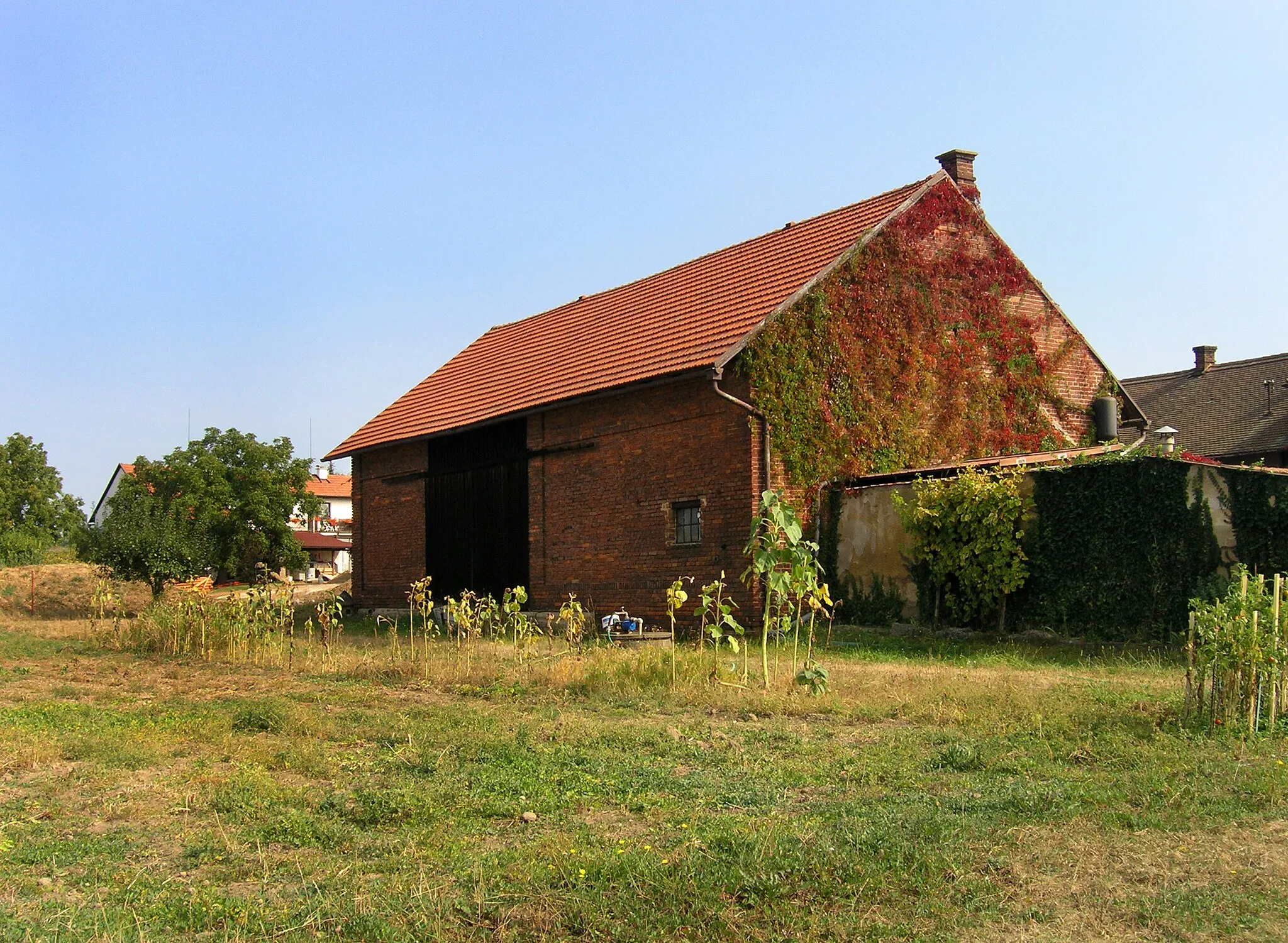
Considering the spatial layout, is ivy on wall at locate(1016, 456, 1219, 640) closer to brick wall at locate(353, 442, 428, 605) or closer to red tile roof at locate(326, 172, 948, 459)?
red tile roof at locate(326, 172, 948, 459)

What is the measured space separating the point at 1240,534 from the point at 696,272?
11903mm

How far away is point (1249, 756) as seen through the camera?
7.93 meters

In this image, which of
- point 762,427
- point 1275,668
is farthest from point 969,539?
point 1275,668

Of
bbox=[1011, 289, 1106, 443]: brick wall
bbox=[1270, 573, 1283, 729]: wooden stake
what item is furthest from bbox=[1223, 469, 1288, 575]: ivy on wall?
bbox=[1011, 289, 1106, 443]: brick wall

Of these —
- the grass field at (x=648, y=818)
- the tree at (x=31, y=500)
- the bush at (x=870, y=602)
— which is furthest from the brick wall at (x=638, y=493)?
the tree at (x=31, y=500)

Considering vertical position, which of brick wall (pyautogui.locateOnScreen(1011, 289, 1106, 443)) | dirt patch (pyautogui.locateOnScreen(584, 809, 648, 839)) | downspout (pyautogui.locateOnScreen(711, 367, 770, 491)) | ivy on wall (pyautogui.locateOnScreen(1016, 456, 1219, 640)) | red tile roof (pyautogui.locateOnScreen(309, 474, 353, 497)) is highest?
red tile roof (pyautogui.locateOnScreen(309, 474, 353, 497))

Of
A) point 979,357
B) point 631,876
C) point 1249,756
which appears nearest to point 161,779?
point 631,876

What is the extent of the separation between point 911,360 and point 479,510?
9165 mm

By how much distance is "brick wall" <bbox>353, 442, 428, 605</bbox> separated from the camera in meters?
25.2

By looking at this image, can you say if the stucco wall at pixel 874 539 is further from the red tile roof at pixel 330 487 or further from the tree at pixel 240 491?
the red tile roof at pixel 330 487

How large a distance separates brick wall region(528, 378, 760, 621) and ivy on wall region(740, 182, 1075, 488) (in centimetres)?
107

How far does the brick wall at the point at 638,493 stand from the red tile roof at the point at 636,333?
2.27 ft

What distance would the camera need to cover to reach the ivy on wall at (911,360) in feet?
61.6

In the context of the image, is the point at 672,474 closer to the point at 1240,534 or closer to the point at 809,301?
the point at 809,301
